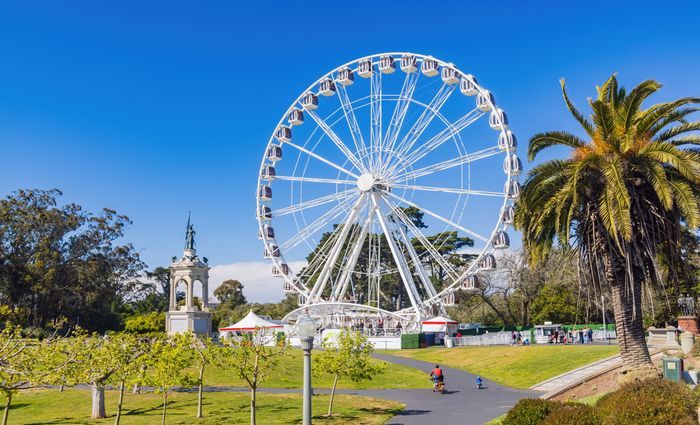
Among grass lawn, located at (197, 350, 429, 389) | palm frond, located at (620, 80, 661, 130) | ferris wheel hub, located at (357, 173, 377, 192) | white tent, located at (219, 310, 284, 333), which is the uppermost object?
ferris wheel hub, located at (357, 173, 377, 192)

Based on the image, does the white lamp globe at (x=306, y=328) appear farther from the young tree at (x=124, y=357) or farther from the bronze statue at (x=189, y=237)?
the bronze statue at (x=189, y=237)

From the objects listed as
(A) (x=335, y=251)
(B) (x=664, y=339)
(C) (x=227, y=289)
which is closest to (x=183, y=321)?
(A) (x=335, y=251)

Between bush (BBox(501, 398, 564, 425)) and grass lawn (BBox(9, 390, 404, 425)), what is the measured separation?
9.41m

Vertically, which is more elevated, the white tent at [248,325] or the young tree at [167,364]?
the white tent at [248,325]

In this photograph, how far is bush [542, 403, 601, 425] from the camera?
A: 14.3 m

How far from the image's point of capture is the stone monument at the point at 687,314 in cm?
3759

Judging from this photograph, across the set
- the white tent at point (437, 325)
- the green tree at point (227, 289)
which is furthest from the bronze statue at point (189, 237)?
the green tree at point (227, 289)

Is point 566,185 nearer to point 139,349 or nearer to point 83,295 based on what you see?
point 139,349

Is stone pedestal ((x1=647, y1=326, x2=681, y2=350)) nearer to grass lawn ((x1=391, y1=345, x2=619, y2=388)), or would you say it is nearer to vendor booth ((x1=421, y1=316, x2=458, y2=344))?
grass lawn ((x1=391, y1=345, x2=619, y2=388))

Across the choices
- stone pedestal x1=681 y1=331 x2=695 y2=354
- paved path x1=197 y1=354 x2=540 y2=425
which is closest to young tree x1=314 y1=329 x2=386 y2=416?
paved path x1=197 y1=354 x2=540 y2=425

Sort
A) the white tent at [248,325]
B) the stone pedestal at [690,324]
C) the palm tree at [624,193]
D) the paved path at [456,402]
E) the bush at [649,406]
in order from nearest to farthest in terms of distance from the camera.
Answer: the bush at [649,406]
the palm tree at [624,193]
the paved path at [456,402]
the stone pedestal at [690,324]
the white tent at [248,325]

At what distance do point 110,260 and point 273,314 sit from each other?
3518 centimetres

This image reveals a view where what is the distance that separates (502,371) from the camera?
3741 cm

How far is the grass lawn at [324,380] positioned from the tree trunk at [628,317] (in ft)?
52.0
